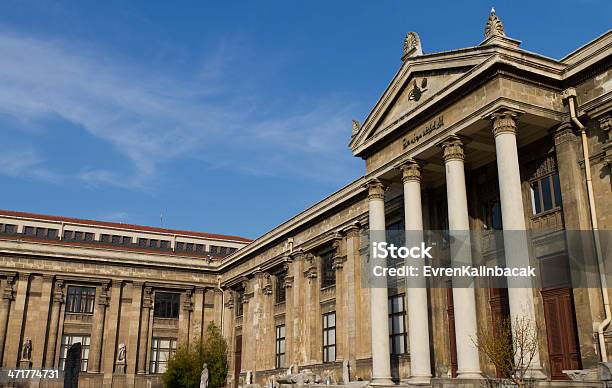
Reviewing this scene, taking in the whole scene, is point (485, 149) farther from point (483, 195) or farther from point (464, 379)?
point (464, 379)

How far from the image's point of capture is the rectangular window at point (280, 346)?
4116 centimetres

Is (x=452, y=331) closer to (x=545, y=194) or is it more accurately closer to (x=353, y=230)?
(x=545, y=194)

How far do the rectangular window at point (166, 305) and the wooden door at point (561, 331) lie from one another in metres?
35.3

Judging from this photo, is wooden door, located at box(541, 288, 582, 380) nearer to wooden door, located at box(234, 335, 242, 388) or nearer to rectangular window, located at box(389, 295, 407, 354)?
rectangular window, located at box(389, 295, 407, 354)

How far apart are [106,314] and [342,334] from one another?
73.4 ft

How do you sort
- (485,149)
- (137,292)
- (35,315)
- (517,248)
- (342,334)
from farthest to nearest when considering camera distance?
1. (137,292)
2. (35,315)
3. (342,334)
4. (485,149)
5. (517,248)

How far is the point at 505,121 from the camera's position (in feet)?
68.6

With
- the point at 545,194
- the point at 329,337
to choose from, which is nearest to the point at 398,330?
the point at 329,337

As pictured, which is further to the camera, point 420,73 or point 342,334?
point 342,334

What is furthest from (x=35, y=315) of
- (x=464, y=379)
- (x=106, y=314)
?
(x=464, y=379)

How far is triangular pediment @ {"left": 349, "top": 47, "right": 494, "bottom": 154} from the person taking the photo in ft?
75.1

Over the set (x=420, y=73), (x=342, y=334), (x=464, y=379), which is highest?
(x=420, y=73)

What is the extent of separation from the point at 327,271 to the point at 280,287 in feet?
21.1

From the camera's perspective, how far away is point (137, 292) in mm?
49844
